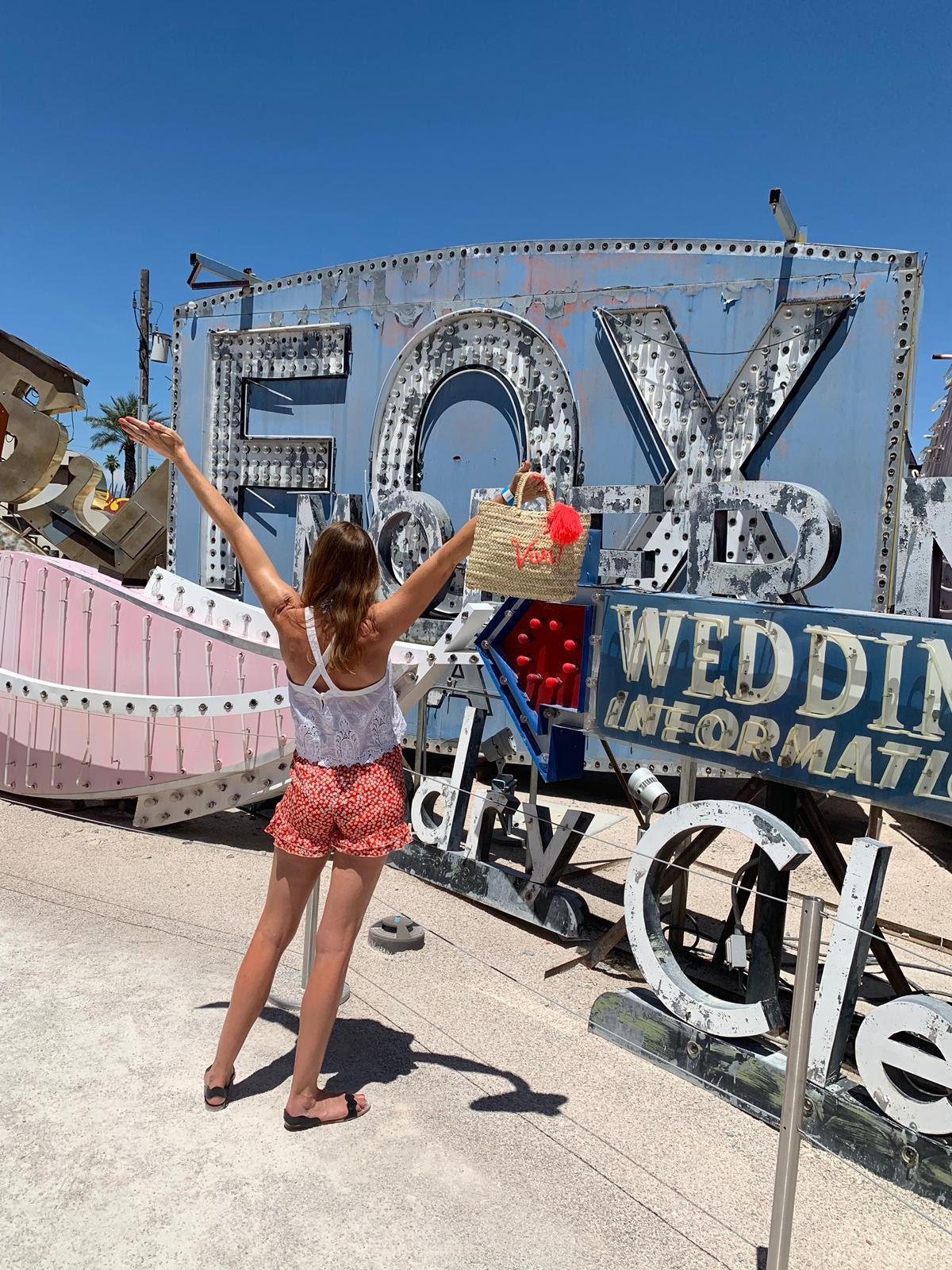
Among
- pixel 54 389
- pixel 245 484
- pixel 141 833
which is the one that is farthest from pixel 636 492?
pixel 54 389

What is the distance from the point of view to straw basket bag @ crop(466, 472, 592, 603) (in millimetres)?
3594

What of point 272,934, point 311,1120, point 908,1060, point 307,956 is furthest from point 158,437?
point 908,1060

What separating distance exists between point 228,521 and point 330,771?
0.82m

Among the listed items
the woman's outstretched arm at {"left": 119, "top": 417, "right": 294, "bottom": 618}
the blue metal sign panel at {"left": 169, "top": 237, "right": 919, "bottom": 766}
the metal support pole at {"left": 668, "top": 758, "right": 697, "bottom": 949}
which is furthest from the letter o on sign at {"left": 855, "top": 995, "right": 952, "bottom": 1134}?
the blue metal sign panel at {"left": 169, "top": 237, "right": 919, "bottom": 766}

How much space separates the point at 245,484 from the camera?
342 inches

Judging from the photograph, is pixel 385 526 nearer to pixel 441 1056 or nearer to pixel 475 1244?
pixel 441 1056

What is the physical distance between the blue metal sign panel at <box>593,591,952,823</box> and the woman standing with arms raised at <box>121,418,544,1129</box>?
1.36 meters

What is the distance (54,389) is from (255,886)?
1048 centimetres

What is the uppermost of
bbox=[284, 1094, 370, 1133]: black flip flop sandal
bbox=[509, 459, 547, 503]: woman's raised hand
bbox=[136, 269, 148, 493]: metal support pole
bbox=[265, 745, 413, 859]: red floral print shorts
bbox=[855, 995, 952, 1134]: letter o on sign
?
bbox=[136, 269, 148, 493]: metal support pole

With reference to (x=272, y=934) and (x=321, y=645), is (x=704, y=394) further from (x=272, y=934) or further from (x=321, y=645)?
(x=272, y=934)

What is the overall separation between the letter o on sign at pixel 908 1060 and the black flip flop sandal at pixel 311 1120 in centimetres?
154

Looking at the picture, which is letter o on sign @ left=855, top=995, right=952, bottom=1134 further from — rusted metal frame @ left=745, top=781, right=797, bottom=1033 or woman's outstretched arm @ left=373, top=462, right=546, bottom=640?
woman's outstretched arm @ left=373, top=462, right=546, bottom=640

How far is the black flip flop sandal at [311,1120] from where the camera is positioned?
2.78 m

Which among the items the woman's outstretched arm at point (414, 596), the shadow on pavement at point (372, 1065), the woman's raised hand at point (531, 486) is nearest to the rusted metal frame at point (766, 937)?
the shadow on pavement at point (372, 1065)
